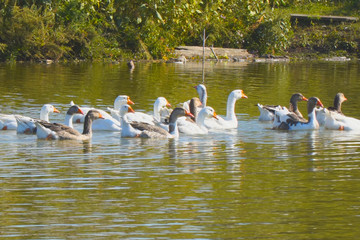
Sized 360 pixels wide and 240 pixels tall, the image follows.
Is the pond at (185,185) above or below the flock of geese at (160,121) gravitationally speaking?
below

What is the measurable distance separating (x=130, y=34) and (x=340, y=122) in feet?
88.0

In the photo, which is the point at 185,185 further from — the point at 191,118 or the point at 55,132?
the point at 191,118

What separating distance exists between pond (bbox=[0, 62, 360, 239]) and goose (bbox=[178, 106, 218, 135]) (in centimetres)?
27

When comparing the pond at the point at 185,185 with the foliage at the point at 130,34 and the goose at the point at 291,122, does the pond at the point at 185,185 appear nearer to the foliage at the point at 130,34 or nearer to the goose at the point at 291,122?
the goose at the point at 291,122

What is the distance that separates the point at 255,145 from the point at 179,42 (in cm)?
3162

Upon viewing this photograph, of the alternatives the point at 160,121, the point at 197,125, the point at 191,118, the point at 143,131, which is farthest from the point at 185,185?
the point at 191,118

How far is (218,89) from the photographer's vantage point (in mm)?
25266

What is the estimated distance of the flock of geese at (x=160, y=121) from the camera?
1440cm

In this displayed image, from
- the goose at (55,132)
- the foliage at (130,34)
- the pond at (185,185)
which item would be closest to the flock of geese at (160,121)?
the goose at (55,132)

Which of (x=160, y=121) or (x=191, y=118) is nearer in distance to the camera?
(x=160, y=121)

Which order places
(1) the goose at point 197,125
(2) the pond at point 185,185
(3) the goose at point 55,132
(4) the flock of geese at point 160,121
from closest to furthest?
(2) the pond at point 185,185
(3) the goose at point 55,132
(4) the flock of geese at point 160,121
(1) the goose at point 197,125

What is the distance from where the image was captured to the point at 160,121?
1625 cm

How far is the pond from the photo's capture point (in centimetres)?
757

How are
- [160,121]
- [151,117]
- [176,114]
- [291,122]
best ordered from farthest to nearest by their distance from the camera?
[151,117], [160,121], [291,122], [176,114]
